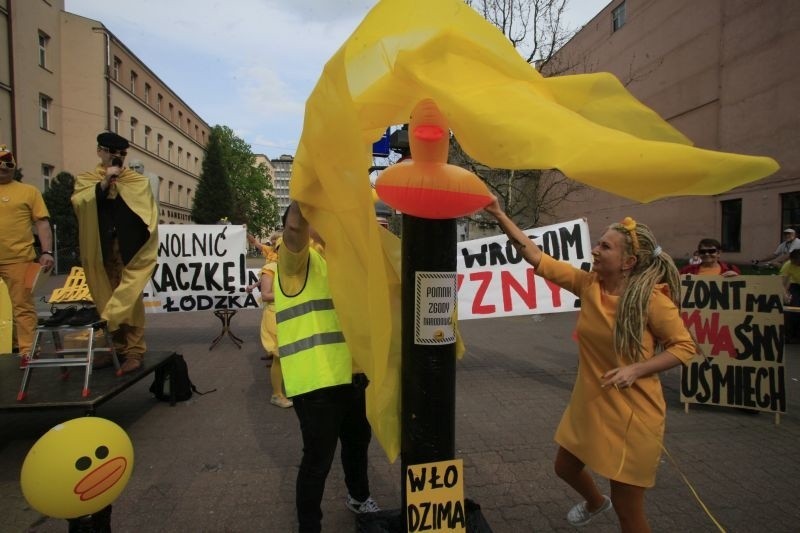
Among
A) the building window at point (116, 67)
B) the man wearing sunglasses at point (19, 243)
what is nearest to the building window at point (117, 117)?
the building window at point (116, 67)

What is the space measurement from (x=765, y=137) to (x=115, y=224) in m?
17.8

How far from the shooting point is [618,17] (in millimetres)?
22328

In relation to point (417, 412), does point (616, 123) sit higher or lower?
higher

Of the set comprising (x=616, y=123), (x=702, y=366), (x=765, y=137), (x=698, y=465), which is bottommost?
(x=698, y=465)

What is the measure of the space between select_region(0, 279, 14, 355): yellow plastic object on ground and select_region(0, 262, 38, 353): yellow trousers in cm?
4

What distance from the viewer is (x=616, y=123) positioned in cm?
155

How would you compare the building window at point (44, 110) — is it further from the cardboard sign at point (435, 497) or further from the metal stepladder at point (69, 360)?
the cardboard sign at point (435, 497)

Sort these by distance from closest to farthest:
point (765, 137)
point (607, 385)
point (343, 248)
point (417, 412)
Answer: point (343, 248) < point (417, 412) < point (607, 385) < point (765, 137)

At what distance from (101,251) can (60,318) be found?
658 mm

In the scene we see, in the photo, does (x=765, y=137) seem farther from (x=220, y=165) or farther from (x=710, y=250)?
(x=220, y=165)

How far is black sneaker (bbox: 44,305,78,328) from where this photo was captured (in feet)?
13.0

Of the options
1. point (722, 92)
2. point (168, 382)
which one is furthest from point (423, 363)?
point (722, 92)

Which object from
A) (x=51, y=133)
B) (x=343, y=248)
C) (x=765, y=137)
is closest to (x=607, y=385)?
(x=343, y=248)

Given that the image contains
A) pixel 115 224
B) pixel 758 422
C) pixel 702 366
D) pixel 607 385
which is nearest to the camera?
pixel 607 385
